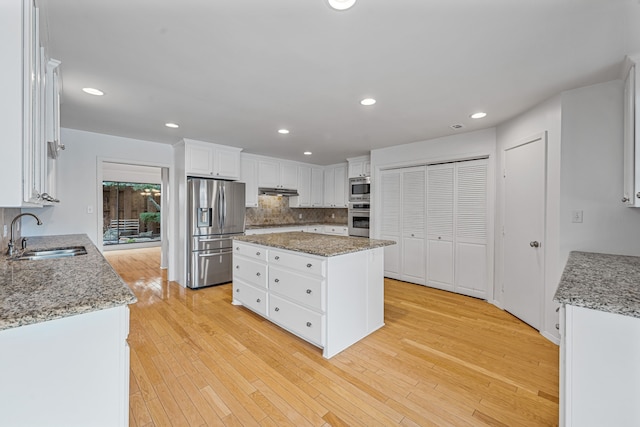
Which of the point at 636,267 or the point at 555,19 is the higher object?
the point at 555,19

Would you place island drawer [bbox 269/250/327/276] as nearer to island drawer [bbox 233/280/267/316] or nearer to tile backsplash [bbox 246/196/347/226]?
island drawer [bbox 233/280/267/316]

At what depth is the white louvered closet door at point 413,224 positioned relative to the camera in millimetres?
4371

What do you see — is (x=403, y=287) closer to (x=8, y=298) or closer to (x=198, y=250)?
(x=198, y=250)

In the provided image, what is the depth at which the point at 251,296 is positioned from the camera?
319 cm

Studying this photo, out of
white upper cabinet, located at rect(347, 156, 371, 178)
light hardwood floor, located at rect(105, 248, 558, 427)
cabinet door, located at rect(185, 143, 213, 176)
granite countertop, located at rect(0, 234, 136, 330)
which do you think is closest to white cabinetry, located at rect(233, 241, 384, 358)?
light hardwood floor, located at rect(105, 248, 558, 427)

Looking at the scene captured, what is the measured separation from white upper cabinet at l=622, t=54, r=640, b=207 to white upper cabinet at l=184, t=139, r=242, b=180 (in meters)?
4.63

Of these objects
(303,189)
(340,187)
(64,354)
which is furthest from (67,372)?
(340,187)

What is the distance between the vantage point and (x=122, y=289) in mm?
1206

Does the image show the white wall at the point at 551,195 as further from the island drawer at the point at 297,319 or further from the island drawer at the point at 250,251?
the island drawer at the point at 250,251

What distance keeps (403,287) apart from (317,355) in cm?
235

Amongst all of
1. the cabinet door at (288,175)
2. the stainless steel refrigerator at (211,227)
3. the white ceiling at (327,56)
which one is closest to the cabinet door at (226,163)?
the stainless steel refrigerator at (211,227)

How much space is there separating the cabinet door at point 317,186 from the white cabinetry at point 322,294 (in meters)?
3.47

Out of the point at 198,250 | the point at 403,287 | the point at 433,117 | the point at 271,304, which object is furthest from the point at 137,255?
the point at 433,117

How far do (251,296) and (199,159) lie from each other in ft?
7.97
